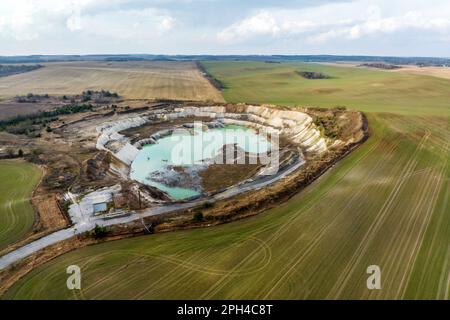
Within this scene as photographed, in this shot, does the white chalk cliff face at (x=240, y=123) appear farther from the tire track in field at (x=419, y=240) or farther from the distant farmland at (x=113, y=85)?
the tire track in field at (x=419, y=240)

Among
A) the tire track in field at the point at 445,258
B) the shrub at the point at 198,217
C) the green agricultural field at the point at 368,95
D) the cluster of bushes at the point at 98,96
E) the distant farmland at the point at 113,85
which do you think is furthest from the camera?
the distant farmland at the point at 113,85

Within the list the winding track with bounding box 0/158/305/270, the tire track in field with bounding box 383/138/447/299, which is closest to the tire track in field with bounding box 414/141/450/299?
the tire track in field with bounding box 383/138/447/299

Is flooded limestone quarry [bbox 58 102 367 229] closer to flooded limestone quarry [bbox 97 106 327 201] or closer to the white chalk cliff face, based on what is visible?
flooded limestone quarry [bbox 97 106 327 201]

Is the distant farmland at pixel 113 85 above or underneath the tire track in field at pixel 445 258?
above

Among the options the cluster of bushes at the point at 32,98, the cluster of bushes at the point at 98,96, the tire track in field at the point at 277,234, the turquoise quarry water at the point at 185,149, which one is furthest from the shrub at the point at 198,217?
the cluster of bushes at the point at 32,98

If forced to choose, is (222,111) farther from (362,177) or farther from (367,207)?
(367,207)
